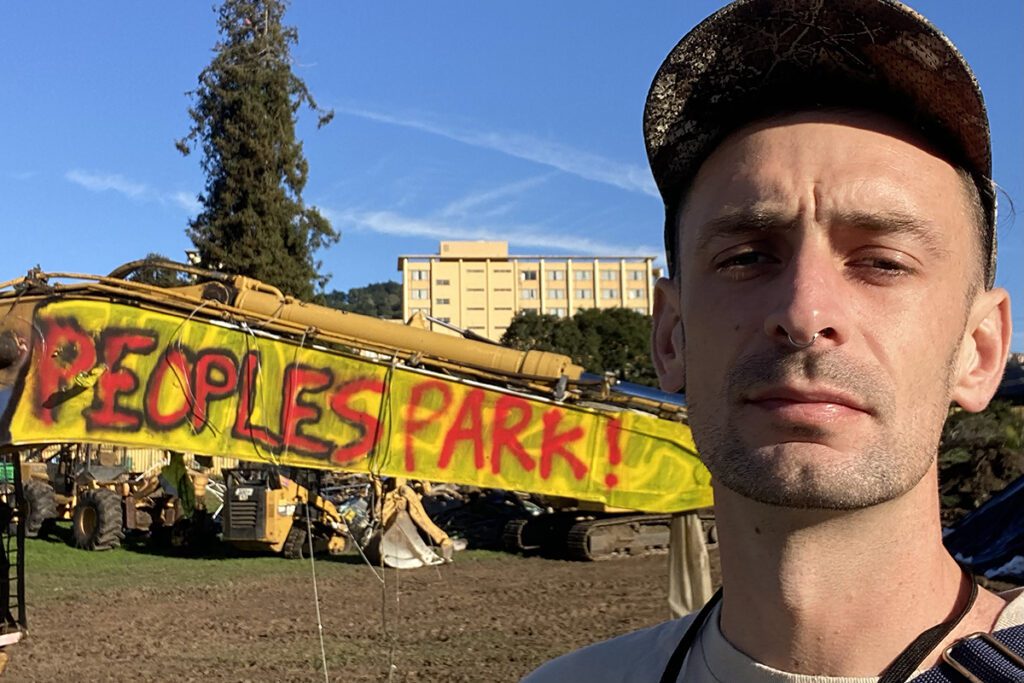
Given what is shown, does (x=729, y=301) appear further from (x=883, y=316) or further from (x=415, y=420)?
(x=415, y=420)

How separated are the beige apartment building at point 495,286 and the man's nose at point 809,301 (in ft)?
349

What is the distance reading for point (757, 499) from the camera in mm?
1262

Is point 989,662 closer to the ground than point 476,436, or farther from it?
closer to the ground

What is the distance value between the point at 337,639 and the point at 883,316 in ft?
40.1

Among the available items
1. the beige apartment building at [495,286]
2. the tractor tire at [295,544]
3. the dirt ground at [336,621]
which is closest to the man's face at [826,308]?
the dirt ground at [336,621]

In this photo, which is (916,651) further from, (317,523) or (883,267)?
(317,523)

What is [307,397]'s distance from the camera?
5.31 metres

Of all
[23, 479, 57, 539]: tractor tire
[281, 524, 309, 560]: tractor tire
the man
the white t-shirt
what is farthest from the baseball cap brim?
[23, 479, 57, 539]: tractor tire

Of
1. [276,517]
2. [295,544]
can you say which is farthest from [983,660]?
[295,544]

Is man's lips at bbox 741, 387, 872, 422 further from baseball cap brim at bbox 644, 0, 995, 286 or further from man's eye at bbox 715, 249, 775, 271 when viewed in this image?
baseball cap brim at bbox 644, 0, 995, 286

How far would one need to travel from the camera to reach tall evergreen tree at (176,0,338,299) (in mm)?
34281

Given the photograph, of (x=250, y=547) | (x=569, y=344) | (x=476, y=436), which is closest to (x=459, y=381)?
(x=476, y=436)

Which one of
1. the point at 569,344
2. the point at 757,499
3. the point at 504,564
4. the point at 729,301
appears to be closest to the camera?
the point at 757,499

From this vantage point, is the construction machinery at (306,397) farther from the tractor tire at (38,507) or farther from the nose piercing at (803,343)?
the tractor tire at (38,507)
